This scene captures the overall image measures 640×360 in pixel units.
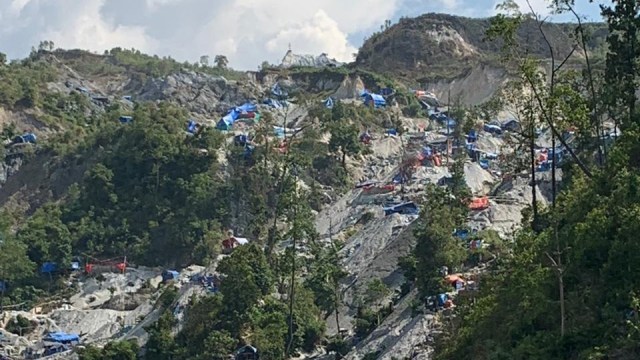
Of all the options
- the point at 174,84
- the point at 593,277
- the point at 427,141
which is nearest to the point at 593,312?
the point at 593,277

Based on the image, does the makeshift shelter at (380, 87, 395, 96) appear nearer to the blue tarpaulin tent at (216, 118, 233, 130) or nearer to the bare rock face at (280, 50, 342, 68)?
the blue tarpaulin tent at (216, 118, 233, 130)

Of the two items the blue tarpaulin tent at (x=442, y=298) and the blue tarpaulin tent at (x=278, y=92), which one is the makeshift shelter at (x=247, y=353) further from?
the blue tarpaulin tent at (x=278, y=92)

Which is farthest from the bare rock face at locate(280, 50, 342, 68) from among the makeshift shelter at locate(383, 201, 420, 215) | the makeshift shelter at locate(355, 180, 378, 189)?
the makeshift shelter at locate(383, 201, 420, 215)

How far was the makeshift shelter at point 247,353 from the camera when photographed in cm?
4172

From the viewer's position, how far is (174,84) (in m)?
102

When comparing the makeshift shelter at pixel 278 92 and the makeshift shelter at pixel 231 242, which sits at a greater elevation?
the makeshift shelter at pixel 278 92

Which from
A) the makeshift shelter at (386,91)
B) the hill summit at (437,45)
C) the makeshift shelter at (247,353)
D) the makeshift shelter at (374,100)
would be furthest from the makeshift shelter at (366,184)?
the hill summit at (437,45)

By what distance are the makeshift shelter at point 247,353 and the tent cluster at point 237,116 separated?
35580 millimetres

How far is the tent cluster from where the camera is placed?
7681cm

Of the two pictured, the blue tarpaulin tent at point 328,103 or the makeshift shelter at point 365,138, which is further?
the blue tarpaulin tent at point 328,103

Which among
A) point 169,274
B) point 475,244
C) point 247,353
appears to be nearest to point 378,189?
point 169,274

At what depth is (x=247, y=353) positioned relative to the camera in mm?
41906

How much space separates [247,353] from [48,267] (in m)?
24.1

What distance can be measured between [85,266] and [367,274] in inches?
844
